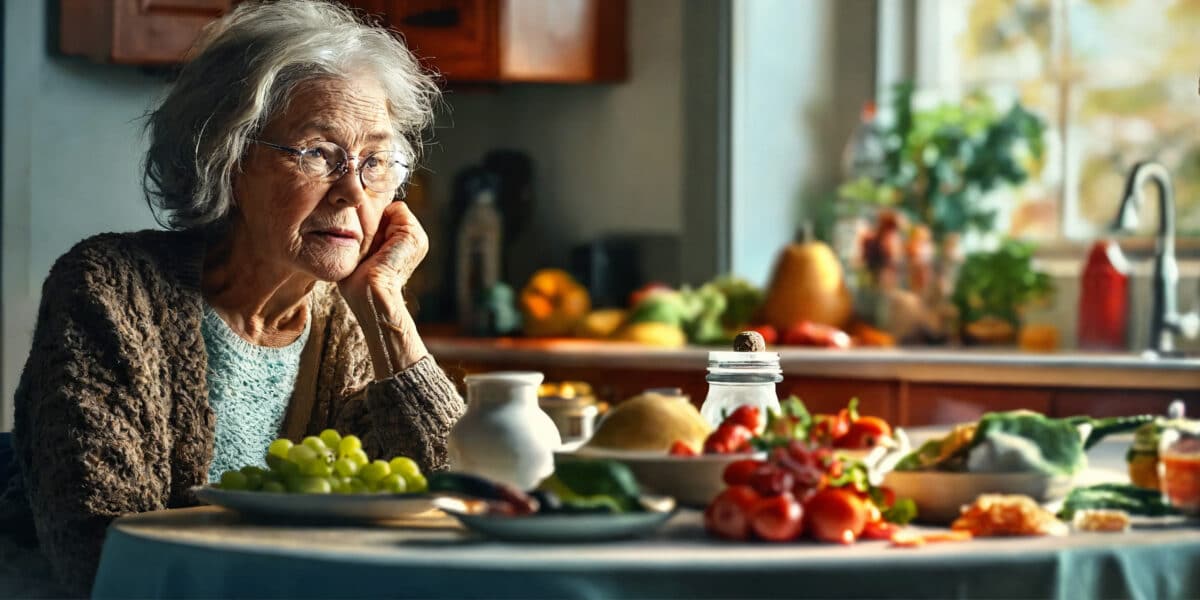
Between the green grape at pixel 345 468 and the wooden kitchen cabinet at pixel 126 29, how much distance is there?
2703 mm

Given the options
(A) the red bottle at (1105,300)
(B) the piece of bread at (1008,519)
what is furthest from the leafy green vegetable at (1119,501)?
(A) the red bottle at (1105,300)

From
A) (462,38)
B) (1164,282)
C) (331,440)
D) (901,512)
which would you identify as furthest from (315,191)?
(462,38)

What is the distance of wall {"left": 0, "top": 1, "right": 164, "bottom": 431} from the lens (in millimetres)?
4074

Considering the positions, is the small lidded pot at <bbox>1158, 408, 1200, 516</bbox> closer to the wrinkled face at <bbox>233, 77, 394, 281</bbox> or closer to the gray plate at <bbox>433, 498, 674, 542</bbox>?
the gray plate at <bbox>433, 498, 674, 542</bbox>

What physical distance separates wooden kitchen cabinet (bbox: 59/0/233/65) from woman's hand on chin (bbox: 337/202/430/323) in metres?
1.96

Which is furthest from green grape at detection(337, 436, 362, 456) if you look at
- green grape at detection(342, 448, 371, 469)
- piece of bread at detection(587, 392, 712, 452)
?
Answer: piece of bread at detection(587, 392, 712, 452)

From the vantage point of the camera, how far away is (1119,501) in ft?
5.09

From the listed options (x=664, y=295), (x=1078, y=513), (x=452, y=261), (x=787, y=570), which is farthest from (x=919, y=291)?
(x=787, y=570)

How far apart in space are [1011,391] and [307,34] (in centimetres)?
190

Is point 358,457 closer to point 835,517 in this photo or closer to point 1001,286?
point 835,517

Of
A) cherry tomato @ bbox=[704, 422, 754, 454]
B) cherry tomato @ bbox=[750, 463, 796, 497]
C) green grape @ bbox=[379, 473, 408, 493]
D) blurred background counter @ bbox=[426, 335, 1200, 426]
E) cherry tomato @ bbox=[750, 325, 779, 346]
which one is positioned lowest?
blurred background counter @ bbox=[426, 335, 1200, 426]

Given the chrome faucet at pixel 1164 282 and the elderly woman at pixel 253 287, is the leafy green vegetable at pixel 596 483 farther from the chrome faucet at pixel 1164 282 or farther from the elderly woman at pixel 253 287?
the chrome faucet at pixel 1164 282

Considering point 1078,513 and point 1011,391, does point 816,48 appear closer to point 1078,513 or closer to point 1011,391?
point 1011,391

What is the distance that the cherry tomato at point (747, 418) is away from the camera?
1528mm
